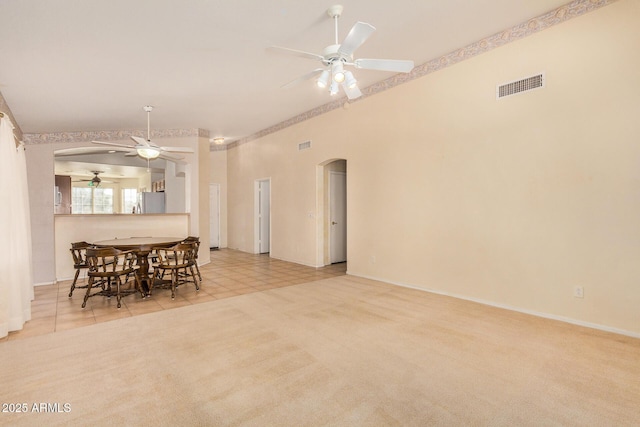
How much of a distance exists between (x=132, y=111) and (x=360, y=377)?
18.3 feet

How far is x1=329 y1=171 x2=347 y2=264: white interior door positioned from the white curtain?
16.0ft

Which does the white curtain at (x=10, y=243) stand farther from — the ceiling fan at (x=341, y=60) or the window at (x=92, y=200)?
the window at (x=92, y=200)

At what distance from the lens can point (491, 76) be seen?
3840 mm

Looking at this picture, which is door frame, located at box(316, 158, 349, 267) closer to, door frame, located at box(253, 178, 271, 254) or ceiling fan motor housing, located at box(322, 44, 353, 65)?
door frame, located at box(253, 178, 271, 254)

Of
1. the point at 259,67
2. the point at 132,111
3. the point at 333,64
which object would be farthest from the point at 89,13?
the point at 132,111

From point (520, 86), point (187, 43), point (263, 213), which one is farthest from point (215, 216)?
point (520, 86)

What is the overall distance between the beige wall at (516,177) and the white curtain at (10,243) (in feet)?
14.7

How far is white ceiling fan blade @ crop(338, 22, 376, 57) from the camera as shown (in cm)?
232

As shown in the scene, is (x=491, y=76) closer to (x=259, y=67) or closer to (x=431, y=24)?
(x=431, y=24)

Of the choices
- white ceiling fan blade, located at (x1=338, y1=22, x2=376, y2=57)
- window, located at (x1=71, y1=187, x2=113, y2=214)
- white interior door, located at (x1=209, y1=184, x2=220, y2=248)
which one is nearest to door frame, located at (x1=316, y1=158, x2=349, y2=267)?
white ceiling fan blade, located at (x1=338, y1=22, x2=376, y2=57)

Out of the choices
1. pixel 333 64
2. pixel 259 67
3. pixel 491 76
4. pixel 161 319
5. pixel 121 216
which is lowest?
pixel 161 319

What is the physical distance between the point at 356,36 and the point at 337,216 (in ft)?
15.7

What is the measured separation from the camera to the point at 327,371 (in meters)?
2.38

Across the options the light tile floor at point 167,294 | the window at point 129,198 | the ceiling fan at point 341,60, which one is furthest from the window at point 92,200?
the ceiling fan at point 341,60
